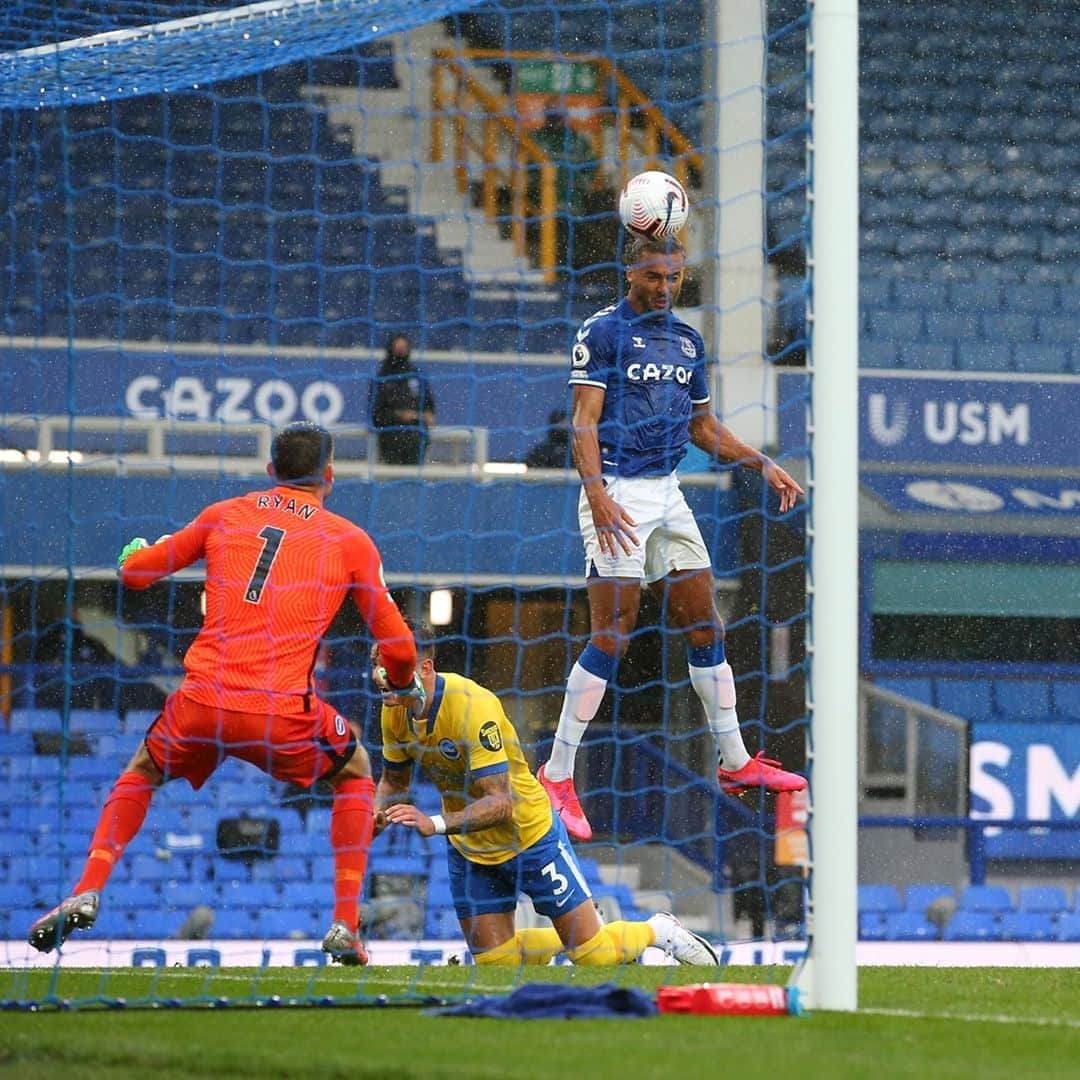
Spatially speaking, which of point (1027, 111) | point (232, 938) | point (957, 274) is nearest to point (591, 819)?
point (232, 938)

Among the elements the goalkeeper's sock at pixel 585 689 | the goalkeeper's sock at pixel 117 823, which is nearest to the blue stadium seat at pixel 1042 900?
the goalkeeper's sock at pixel 585 689

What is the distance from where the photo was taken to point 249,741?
5.21 metres

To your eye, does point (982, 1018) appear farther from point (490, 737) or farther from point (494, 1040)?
point (490, 737)

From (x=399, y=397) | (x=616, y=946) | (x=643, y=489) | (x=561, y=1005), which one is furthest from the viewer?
(x=399, y=397)

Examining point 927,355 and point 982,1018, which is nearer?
point 982,1018

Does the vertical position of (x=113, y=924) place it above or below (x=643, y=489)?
below

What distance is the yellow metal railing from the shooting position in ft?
38.7

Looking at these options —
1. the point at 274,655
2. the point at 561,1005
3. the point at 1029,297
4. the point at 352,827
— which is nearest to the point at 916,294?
the point at 1029,297

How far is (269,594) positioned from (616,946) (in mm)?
2099

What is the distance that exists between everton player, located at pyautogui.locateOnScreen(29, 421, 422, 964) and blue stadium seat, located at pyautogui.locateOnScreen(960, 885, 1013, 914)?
22.7ft

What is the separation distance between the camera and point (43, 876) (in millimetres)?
10523

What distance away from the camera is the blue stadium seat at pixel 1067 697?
1252 centimetres

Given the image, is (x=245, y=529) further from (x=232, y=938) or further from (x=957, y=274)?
(x=957, y=274)

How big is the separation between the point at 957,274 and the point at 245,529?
30.1ft
